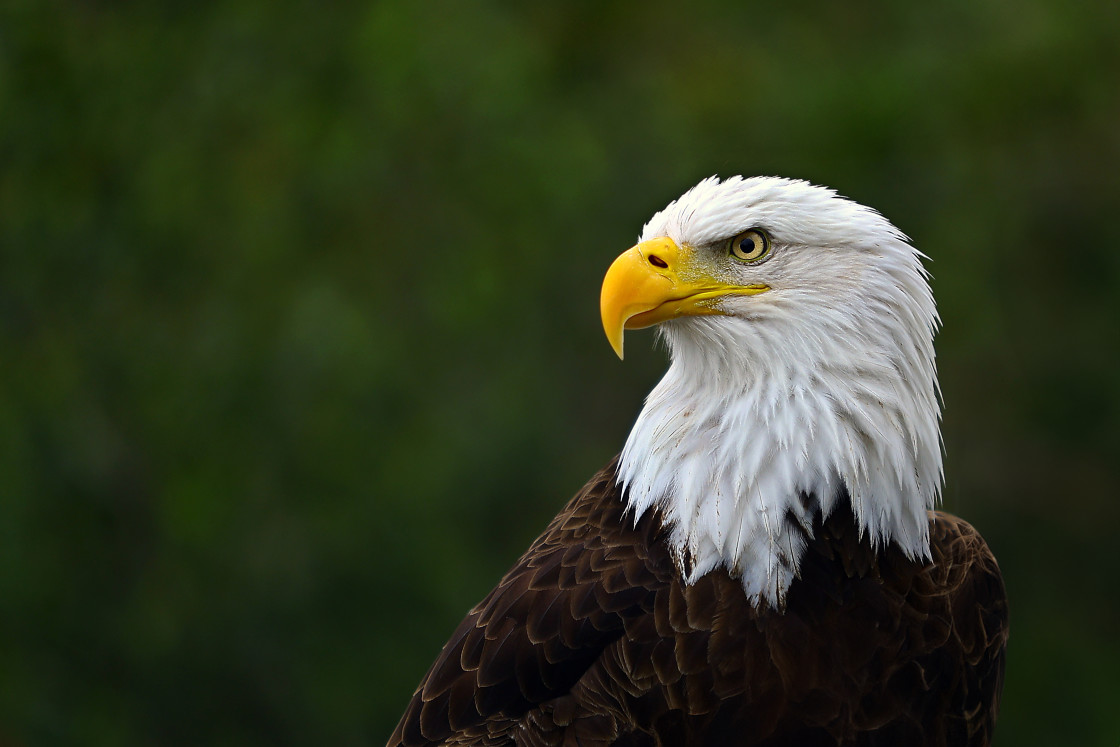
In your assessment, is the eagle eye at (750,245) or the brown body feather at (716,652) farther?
the eagle eye at (750,245)

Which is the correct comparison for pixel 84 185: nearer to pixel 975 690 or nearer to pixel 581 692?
pixel 581 692

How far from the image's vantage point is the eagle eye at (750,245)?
2.78 m

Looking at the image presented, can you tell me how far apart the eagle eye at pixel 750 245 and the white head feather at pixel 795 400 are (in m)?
0.03

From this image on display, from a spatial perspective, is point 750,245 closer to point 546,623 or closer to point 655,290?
point 655,290

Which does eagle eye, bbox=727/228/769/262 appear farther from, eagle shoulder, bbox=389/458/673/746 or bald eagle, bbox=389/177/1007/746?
eagle shoulder, bbox=389/458/673/746

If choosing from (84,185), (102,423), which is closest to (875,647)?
(102,423)

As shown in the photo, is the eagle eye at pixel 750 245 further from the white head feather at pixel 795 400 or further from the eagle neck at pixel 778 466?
the eagle neck at pixel 778 466

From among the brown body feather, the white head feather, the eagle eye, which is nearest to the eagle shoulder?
the brown body feather

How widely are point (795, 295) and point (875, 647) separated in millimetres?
854

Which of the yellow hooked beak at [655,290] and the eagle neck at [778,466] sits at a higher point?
the yellow hooked beak at [655,290]

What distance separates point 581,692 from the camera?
2.68 meters

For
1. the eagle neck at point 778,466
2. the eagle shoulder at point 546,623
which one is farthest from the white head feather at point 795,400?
the eagle shoulder at point 546,623

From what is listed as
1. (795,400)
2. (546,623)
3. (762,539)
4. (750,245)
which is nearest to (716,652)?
(762,539)

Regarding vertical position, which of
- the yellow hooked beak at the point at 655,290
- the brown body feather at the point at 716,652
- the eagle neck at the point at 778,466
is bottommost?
the brown body feather at the point at 716,652
